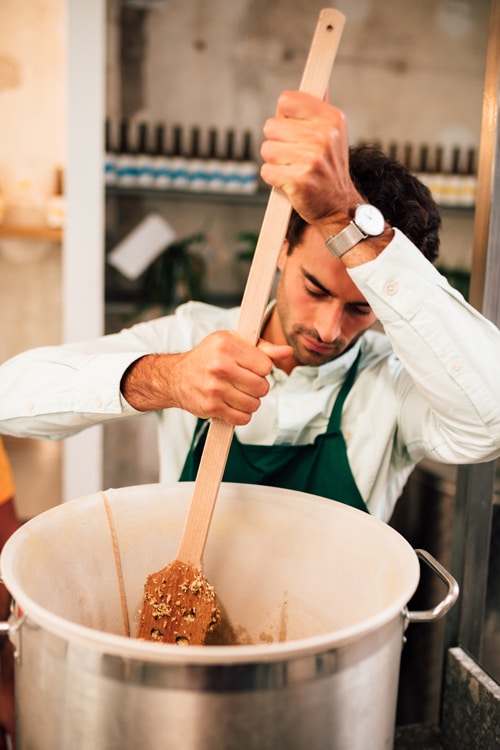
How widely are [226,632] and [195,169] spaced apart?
3010 mm

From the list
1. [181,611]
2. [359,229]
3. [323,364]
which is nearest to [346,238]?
[359,229]

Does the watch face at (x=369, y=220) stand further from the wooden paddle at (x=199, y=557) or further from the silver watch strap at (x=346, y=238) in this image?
the wooden paddle at (x=199, y=557)

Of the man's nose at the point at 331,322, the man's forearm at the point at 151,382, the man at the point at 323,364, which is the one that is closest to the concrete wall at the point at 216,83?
the man at the point at 323,364

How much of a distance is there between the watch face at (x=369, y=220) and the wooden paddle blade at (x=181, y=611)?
517 millimetres

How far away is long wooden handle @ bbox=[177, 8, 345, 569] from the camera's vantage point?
0.82 metres

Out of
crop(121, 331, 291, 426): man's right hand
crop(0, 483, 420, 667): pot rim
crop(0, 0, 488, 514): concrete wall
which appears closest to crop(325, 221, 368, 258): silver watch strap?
crop(121, 331, 291, 426): man's right hand

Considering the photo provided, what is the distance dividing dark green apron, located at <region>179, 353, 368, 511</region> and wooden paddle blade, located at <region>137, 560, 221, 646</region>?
347mm

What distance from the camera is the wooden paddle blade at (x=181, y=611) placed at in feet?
3.09

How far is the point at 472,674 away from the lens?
41.2 inches

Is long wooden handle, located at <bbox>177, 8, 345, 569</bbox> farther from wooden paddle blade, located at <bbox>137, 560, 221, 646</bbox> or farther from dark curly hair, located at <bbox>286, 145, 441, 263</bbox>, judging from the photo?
dark curly hair, located at <bbox>286, 145, 441, 263</bbox>

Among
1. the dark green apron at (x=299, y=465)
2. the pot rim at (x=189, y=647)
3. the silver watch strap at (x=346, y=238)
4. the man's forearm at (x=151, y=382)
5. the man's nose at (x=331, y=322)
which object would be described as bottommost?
the dark green apron at (x=299, y=465)

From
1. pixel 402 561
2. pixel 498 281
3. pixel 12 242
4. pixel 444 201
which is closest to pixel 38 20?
pixel 12 242

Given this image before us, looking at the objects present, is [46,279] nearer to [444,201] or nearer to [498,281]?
[444,201]

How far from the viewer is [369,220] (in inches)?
36.7
